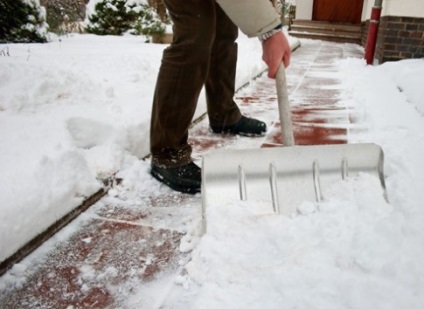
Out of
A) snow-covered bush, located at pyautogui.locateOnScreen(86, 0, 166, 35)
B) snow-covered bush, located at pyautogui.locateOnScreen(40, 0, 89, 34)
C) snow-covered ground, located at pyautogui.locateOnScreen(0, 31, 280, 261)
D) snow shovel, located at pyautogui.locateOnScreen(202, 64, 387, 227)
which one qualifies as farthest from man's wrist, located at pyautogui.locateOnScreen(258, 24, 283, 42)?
snow-covered bush, located at pyautogui.locateOnScreen(40, 0, 89, 34)

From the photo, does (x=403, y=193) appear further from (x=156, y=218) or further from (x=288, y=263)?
(x=156, y=218)

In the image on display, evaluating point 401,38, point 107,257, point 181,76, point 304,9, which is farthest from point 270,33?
point 304,9

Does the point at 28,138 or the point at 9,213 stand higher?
the point at 28,138

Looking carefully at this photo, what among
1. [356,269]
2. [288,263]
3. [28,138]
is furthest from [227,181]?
[28,138]

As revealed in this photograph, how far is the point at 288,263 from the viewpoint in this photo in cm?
108

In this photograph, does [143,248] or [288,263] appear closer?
[288,263]

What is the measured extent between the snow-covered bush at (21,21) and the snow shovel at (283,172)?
5.60m

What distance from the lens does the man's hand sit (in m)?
1.39

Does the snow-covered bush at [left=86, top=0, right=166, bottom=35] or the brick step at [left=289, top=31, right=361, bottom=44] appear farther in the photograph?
the brick step at [left=289, top=31, right=361, bottom=44]

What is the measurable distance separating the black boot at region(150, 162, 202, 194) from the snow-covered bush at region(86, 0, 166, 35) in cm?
626

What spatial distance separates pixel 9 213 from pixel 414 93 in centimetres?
305

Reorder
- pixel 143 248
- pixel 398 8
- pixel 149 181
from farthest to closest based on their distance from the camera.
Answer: pixel 398 8 → pixel 149 181 → pixel 143 248

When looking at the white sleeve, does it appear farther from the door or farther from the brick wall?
the door

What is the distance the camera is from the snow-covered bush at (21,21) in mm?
5531
